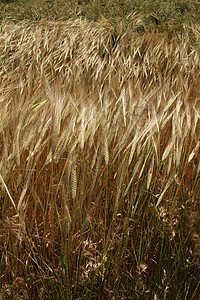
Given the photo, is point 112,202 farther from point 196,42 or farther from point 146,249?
point 196,42

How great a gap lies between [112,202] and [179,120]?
0.38m

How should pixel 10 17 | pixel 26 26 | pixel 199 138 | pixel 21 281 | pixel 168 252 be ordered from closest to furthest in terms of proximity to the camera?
pixel 21 281 → pixel 168 252 → pixel 199 138 → pixel 26 26 → pixel 10 17

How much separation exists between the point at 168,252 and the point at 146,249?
0.37 feet

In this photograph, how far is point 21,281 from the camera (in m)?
0.88

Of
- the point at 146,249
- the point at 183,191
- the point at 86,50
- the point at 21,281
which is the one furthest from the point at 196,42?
the point at 21,281

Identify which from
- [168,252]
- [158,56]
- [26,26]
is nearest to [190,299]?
[168,252]

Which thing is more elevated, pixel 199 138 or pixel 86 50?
pixel 86 50

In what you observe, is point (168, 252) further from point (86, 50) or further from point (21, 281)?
point (86, 50)

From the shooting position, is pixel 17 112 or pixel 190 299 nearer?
pixel 190 299

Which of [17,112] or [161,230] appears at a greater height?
[17,112]

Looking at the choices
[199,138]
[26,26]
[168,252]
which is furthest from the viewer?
[26,26]

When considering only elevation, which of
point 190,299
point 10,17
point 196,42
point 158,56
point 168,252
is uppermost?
point 10,17

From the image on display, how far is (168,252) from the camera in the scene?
39.8 inches

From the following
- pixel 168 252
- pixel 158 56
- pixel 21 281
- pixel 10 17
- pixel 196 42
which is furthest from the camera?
pixel 10 17
